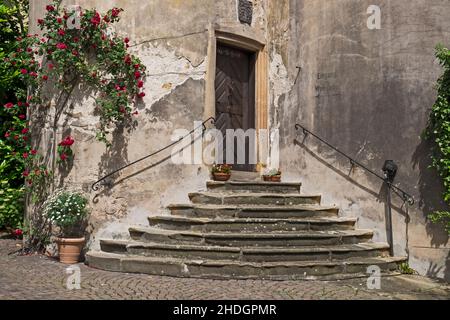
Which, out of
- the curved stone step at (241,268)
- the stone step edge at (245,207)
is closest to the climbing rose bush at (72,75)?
the stone step edge at (245,207)

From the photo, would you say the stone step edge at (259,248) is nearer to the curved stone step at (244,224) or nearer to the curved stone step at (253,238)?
the curved stone step at (253,238)

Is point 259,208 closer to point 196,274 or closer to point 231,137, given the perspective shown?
point 196,274

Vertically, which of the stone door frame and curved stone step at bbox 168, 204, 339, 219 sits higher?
the stone door frame

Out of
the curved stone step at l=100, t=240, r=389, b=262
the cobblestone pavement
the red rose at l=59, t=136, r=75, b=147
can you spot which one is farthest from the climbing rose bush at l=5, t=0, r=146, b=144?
the cobblestone pavement

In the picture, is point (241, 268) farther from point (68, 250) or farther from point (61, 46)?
point (61, 46)

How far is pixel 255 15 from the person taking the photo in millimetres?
8500

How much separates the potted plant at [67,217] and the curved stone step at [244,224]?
1.14m

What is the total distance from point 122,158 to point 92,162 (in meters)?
0.45

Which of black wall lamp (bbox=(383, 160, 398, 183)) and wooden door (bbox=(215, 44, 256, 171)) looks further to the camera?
wooden door (bbox=(215, 44, 256, 171))

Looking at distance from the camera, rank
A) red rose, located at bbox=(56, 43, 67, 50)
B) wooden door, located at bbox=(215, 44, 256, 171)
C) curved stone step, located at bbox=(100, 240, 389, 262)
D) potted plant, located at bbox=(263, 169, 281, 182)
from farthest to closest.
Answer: wooden door, located at bbox=(215, 44, 256, 171) → potted plant, located at bbox=(263, 169, 281, 182) → red rose, located at bbox=(56, 43, 67, 50) → curved stone step, located at bbox=(100, 240, 389, 262)

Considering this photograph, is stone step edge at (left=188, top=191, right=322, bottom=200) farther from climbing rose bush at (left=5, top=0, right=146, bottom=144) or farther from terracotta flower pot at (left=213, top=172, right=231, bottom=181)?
climbing rose bush at (left=5, top=0, right=146, bottom=144)

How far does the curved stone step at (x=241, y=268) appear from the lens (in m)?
5.49

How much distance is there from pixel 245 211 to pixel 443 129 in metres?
2.82

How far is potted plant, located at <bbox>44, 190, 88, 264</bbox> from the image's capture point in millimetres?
6316
